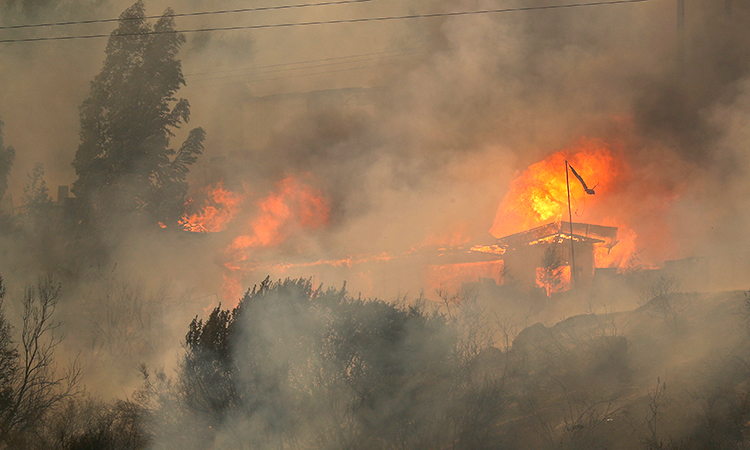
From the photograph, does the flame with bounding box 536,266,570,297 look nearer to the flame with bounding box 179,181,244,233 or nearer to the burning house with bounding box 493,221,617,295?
the burning house with bounding box 493,221,617,295

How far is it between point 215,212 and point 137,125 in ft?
19.7

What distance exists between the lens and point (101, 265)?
99.9 feet

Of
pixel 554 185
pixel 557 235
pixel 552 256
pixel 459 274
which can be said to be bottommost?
pixel 459 274

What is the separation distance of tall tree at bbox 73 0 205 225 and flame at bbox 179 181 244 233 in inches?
49.7

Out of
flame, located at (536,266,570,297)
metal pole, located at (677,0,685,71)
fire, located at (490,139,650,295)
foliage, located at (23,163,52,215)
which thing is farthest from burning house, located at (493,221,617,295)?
foliage, located at (23,163,52,215)

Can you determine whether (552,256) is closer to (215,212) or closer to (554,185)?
(554,185)

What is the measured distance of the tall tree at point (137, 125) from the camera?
31.9 meters

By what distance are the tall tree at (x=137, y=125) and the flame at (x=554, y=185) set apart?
57.1 feet

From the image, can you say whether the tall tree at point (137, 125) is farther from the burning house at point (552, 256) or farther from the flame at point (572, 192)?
the flame at point (572, 192)

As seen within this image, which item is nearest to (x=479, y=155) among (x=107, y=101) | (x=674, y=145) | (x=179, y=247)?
(x=674, y=145)

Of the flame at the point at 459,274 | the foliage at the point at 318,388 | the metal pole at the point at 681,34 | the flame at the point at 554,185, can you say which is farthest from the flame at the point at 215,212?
the metal pole at the point at 681,34

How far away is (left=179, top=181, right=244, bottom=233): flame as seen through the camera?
34.0m

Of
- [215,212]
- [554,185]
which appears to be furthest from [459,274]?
[215,212]

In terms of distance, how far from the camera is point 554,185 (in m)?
36.4
